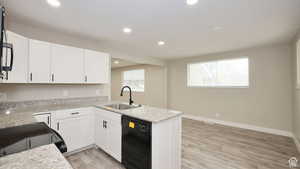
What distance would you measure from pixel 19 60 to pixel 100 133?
5.76 ft

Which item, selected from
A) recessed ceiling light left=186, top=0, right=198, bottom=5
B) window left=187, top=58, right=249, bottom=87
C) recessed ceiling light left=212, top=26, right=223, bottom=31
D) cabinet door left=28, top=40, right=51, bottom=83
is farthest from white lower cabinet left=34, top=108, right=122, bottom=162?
window left=187, top=58, right=249, bottom=87

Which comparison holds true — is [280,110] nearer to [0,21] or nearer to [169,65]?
[169,65]

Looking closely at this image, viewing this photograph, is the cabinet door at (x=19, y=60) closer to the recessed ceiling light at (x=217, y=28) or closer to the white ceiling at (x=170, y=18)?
the white ceiling at (x=170, y=18)

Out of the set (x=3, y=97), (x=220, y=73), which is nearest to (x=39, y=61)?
(x=3, y=97)

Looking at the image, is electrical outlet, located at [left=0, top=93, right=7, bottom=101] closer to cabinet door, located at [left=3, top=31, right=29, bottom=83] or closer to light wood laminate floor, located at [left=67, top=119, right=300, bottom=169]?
cabinet door, located at [left=3, top=31, right=29, bottom=83]

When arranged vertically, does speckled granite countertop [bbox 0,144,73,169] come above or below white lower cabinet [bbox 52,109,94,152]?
above

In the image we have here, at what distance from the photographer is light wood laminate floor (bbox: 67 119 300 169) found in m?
2.04

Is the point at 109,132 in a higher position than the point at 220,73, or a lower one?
lower

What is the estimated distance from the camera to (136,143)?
5.61 ft

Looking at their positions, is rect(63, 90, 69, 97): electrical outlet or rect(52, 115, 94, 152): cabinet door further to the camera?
rect(63, 90, 69, 97): electrical outlet

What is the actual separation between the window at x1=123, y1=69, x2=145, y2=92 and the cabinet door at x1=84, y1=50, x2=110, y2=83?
3.53m

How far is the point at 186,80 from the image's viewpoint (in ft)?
16.7

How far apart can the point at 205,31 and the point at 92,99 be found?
2.99 m

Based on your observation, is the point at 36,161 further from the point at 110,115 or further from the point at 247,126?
the point at 247,126
